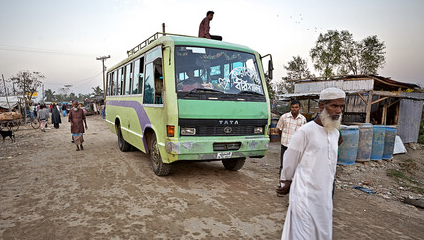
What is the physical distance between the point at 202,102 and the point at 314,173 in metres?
2.72

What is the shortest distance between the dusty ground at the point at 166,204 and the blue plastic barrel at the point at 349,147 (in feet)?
3.01

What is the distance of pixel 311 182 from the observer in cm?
185

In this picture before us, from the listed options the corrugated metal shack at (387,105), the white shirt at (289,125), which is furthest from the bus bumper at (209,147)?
the corrugated metal shack at (387,105)

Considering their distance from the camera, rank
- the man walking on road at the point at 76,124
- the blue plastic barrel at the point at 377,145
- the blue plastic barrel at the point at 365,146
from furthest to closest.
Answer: the man walking on road at the point at 76,124 < the blue plastic barrel at the point at 377,145 < the blue plastic barrel at the point at 365,146

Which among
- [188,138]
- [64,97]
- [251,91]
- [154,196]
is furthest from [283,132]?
[64,97]

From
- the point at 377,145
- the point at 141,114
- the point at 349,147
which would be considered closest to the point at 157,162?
the point at 141,114

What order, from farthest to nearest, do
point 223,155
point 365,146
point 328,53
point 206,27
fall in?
point 328,53, point 365,146, point 206,27, point 223,155

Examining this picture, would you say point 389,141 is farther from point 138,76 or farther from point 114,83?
point 114,83

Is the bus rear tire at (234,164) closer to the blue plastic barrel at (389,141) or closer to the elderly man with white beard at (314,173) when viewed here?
the elderly man with white beard at (314,173)

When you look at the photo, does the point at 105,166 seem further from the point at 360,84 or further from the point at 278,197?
the point at 360,84

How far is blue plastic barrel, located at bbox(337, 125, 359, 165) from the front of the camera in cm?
711

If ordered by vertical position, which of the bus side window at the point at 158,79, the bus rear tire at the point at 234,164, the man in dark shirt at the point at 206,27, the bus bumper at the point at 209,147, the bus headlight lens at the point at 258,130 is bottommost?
the bus rear tire at the point at 234,164

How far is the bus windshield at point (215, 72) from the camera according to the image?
446cm

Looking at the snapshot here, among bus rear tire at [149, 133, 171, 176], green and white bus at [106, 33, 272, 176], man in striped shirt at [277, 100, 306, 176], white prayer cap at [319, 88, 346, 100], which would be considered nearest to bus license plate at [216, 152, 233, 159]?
green and white bus at [106, 33, 272, 176]
